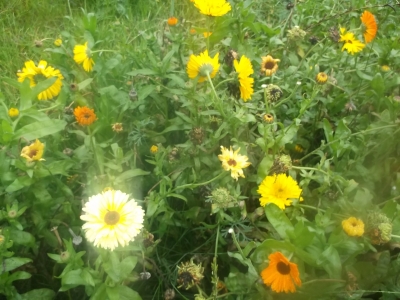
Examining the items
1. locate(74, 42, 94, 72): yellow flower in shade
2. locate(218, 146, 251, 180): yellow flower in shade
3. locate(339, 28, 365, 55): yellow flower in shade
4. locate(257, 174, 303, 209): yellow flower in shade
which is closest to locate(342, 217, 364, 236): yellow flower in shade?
locate(257, 174, 303, 209): yellow flower in shade

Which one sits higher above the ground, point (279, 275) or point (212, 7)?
point (212, 7)

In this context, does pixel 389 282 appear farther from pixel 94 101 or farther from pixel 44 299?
pixel 94 101

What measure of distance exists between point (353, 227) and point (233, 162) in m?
0.38

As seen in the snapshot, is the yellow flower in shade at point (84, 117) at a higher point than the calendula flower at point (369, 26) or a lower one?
lower

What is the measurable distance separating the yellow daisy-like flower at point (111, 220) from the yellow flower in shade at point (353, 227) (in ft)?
1.79

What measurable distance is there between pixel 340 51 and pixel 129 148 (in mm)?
921

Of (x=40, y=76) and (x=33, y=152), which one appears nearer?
(x=33, y=152)

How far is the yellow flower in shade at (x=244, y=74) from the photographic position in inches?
60.2

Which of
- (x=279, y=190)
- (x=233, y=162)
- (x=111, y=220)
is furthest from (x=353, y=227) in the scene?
(x=111, y=220)

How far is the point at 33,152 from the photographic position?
1.34 meters

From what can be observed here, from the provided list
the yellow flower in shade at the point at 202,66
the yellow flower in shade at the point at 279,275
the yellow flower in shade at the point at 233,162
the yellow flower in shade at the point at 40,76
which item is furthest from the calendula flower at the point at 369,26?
the yellow flower in shade at the point at 40,76

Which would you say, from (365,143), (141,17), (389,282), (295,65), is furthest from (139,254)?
(141,17)

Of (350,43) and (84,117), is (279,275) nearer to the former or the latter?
(84,117)

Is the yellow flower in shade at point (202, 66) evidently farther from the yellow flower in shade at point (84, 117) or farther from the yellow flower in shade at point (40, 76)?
the yellow flower in shade at point (40, 76)
